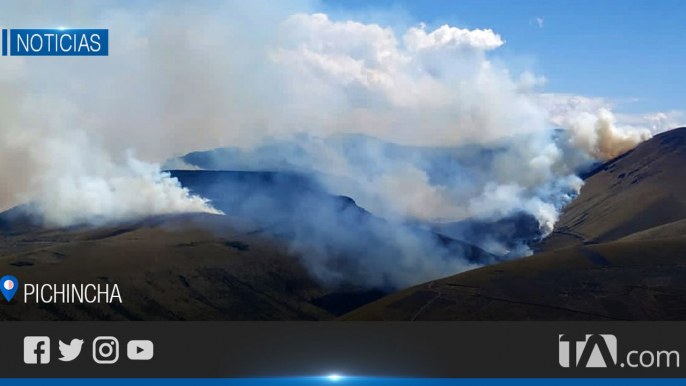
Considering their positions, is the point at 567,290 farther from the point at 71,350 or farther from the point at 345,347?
the point at 71,350

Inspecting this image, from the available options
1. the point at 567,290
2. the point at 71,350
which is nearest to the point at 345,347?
the point at 71,350

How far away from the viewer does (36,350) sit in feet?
124

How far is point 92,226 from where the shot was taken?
192 meters

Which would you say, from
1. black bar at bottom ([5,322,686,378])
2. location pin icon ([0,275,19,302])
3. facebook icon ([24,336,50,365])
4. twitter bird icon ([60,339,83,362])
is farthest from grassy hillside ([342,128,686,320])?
facebook icon ([24,336,50,365])

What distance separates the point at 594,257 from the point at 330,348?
321 ft

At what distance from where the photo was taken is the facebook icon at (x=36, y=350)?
37.6 metres

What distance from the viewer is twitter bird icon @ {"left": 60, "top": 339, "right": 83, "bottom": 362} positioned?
38000 mm

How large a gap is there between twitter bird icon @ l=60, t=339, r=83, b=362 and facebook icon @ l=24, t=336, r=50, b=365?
69 centimetres

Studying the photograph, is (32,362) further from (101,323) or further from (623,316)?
(623,316)

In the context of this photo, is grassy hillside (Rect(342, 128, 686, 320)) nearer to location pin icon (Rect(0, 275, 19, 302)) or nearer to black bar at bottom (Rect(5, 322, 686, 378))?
black bar at bottom (Rect(5, 322, 686, 378))

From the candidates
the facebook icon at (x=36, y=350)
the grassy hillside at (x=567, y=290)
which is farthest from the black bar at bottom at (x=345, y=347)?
the grassy hillside at (x=567, y=290)

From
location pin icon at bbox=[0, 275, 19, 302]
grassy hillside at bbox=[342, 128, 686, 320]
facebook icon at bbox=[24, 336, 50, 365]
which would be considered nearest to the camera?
facebook icon at bbox=[24, 336, 50, 365]

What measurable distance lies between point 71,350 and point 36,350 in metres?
1.63

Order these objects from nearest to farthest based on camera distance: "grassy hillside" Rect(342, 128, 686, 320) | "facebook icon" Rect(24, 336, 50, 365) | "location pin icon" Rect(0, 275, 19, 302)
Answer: "facebook icon" Rect(24, 336, 50, 365), "location pin icon" Rect(0, 275, 19, 302), "grassy hillside" Rect(342, 128, 686, 320)
